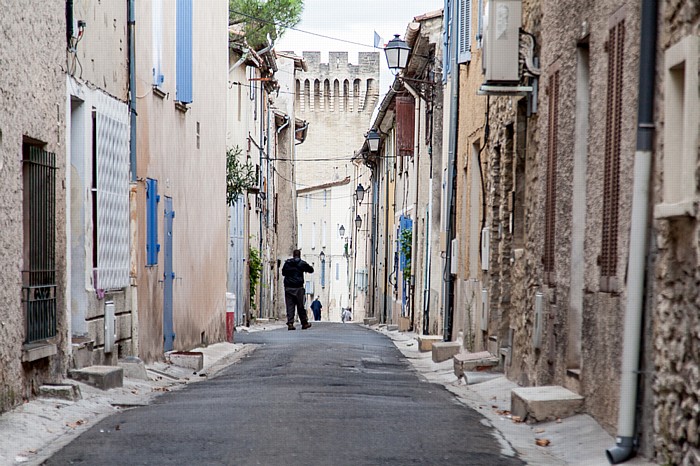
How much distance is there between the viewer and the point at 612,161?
823cm

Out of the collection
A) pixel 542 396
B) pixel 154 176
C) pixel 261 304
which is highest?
pixel 154 176

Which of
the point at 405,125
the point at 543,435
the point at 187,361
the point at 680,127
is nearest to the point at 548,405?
the point at 543,435

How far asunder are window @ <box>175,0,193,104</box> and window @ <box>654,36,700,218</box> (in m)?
11.9

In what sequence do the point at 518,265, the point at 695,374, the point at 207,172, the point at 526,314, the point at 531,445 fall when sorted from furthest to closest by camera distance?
the point at 207,172, the point at 518,265, the point at 526,314, the point at 531,445, the point at 695,374

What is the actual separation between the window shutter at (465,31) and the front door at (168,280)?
489 centimetres

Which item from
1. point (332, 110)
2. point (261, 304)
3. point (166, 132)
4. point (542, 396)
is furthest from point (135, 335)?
point (332, 110)

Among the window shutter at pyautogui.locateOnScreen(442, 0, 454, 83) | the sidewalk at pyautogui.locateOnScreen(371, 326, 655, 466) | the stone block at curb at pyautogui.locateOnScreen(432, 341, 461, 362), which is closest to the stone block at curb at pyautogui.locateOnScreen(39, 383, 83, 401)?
the sidewalk at pyautogui.locateOnScreen(371, 326, 655, 466)

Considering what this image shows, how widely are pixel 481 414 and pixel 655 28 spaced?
155 inches

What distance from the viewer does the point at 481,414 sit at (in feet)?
32.0

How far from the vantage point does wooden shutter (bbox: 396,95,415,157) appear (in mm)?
31031

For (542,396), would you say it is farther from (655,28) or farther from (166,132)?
(166,132)

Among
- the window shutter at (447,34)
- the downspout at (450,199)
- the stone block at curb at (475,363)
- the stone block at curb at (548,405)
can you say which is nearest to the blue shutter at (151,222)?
the stone block at curb at (475,363)

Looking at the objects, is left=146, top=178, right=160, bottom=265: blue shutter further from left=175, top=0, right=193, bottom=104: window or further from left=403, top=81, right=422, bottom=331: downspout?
left=403, top=81, right=422, bottom=331: downspout

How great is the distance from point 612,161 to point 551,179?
104 inches
